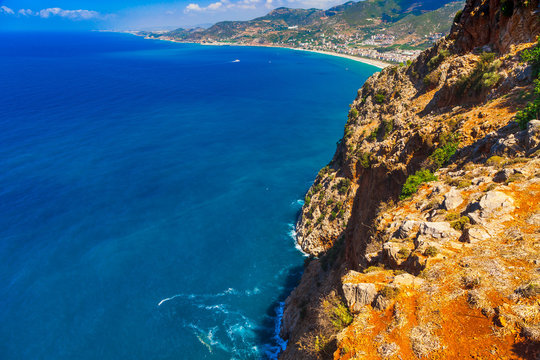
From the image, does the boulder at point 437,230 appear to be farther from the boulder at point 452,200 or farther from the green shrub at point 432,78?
the green shrub at point 432,78

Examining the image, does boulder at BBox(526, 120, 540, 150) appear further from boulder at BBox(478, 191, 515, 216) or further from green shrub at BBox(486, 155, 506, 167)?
boulder at BBox(478, 191, 515, 216)

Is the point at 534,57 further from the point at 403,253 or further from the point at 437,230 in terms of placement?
the point at 403,253

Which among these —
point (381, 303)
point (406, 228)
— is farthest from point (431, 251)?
point (381, 303)

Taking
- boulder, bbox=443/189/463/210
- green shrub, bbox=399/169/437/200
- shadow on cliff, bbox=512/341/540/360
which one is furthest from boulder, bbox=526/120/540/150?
shadow on cliff, bbox=512/341/540/360

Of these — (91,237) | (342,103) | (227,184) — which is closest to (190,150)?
(227,184)

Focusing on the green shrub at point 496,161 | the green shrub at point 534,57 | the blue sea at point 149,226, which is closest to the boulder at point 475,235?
the green shrub at point 496,161

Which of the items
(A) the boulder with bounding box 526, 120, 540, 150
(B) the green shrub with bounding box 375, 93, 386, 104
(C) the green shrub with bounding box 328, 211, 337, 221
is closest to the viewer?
(A) the boulder with bounding box 526, 120, 540, 150
